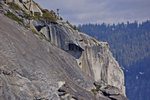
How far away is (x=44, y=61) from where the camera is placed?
3369 cm

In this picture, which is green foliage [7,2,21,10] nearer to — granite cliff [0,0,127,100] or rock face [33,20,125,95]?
granite cliff [0,0,127,100]

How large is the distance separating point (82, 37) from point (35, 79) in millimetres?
20399

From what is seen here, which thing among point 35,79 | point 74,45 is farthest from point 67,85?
point 74,45

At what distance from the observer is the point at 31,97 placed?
28.6 metres

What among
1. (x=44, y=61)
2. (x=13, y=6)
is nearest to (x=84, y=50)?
(x=13, y=6)

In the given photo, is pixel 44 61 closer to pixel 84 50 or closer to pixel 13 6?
pixel 13 6

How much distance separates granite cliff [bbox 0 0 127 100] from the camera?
2878 cm

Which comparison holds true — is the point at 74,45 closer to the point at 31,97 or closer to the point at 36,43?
the point at 36,43

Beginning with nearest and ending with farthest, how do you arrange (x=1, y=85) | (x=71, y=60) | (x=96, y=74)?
(x=1, y=85)
(x=71, y=60)
(x=96, y=74)

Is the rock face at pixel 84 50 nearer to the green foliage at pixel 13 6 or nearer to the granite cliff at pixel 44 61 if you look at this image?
the granite cliff at pixel 44 61

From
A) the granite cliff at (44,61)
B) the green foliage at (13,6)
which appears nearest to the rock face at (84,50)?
the granite cliff at (44,61)

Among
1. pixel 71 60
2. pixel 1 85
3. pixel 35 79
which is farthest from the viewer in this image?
pixel 71 60

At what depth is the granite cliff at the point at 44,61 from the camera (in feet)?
94.4

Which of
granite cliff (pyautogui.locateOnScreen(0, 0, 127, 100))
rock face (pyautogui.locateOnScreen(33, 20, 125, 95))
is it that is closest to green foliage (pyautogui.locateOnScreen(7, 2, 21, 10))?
granite cliff (pyautogui.locateOnScreen(0, 0, 127, 100))
